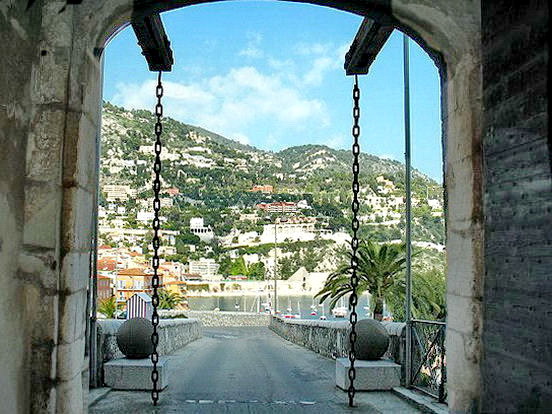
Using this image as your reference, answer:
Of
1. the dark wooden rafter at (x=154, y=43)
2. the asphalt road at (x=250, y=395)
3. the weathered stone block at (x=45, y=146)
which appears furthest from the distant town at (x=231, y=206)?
the weathered stone block at (x=45, y=146)

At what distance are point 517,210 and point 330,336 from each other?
11.2 meters

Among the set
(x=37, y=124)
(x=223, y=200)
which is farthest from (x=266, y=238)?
(x=37, y=124)

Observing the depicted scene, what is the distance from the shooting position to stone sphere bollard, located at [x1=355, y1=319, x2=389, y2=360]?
887 cm

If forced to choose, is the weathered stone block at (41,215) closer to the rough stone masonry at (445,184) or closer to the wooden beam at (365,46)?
the rough stone masonry at (445,184)

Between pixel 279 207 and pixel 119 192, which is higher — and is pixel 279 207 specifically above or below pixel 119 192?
below

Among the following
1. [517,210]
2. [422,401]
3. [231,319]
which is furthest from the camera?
[231,319]

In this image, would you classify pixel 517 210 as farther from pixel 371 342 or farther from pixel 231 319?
pixel 231 319

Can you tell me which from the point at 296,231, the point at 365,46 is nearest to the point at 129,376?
the point at 365,46

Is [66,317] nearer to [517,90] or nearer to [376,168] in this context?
[517,90]

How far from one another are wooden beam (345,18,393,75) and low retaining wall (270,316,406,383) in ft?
13.0

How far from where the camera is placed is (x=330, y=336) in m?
14.4

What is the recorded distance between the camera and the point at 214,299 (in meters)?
124

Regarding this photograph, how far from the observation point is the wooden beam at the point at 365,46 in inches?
212

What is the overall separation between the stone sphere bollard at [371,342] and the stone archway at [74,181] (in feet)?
14.9
